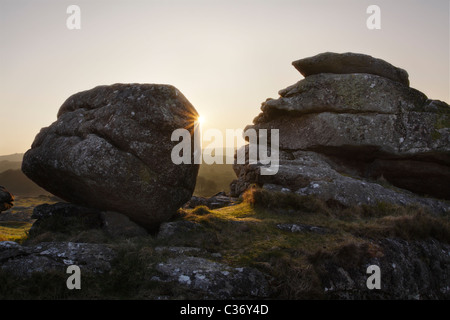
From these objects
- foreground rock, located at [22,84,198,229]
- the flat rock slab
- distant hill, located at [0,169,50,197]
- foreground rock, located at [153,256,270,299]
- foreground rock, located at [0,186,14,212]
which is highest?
the flat rock slab

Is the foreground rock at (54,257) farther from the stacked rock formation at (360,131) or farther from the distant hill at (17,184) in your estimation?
the distant hill at (17,184)

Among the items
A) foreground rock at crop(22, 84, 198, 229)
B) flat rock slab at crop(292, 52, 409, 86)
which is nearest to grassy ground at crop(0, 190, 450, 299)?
foreground rock at crop(22, 84, 198, 229)

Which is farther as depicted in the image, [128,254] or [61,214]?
[61,214]

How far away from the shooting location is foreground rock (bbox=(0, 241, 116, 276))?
9.41 m

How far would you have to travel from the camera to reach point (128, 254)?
1036 cm

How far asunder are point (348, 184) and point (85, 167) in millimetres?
14647

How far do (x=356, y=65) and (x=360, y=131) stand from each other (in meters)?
6.09

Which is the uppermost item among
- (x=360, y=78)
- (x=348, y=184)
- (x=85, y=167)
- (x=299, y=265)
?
(x=360, y=78)

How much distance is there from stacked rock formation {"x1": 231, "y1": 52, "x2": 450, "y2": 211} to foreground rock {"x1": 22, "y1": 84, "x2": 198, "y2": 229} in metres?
7.78

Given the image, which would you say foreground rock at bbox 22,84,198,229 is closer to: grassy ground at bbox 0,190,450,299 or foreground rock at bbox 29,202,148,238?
foreground rock at bbox 29,202,148,238

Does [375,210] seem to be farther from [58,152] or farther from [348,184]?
[58,152]
